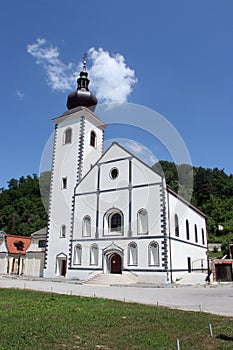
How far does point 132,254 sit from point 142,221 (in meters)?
2.87

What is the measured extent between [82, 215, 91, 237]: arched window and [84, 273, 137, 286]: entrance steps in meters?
4.51

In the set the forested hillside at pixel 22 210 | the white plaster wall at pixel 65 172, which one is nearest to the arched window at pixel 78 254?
the white plaster wall at pixel 65 172

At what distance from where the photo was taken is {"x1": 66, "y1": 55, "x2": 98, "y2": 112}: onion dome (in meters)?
34.0

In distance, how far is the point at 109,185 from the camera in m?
28.0

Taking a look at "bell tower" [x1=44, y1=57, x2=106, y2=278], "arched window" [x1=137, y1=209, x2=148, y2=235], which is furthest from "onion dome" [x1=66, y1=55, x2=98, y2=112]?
"arched window" [x1=137, y1=209, x2=148, y2=235]

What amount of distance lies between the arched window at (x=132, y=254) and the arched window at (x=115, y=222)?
188 centimetres

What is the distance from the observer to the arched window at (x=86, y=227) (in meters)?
28.1

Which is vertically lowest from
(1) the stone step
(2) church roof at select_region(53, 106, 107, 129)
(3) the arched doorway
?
(1) the stone step

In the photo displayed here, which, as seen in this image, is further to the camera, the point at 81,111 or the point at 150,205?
the point at 81,111

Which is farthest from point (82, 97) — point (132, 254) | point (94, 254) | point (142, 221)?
point (132, 254)

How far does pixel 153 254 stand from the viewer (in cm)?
2405

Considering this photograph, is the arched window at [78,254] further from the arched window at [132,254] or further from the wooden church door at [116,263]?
the arched window at [132,254]

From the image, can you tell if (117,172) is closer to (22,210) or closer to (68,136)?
(68,136)

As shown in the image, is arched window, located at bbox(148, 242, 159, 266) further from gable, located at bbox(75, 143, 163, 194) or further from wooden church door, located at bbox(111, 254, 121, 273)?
gable, located at bbox(75, 143, 163, 194)
